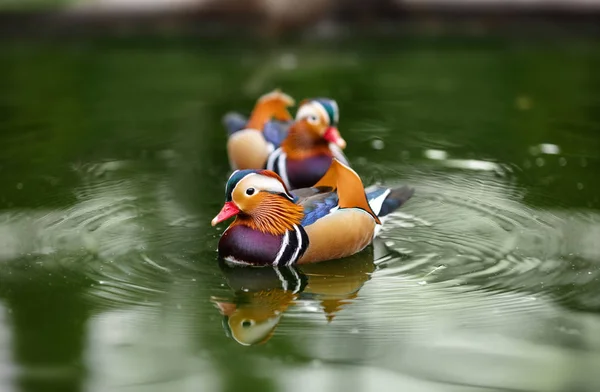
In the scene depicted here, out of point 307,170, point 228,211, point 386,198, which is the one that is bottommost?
point 307,170

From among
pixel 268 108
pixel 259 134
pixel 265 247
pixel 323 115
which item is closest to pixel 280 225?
pixel 265 247

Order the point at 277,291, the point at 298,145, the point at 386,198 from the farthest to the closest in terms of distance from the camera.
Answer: the point at 298,145, the point at 386,198, the point at 277,291

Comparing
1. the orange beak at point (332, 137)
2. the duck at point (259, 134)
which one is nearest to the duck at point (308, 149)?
the orange beak at point (332, 137)

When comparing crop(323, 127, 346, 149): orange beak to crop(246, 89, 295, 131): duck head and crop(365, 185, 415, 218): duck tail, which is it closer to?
crop(365, 185, 415, 218): duck tail

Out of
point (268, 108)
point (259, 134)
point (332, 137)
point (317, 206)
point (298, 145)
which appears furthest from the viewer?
point (268, 108)

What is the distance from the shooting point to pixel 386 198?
4121 millimetres

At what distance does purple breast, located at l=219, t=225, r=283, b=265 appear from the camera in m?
3.64

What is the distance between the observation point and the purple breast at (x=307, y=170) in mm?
4684

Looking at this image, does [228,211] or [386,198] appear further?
[386,198]

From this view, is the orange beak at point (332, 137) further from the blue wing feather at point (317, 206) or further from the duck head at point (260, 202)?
the duck head at point (260, 202)

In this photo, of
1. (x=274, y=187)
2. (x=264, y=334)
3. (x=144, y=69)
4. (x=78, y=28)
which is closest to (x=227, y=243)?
(x=274, y=187)

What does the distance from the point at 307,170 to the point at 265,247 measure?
42.8 inches

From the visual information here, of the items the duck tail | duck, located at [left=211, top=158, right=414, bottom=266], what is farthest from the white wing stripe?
the duck tail

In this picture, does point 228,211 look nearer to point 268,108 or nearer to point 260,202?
point 260,202
